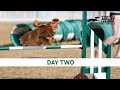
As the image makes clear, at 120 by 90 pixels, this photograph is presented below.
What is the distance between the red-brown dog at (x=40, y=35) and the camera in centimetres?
323

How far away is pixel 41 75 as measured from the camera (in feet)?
11.1


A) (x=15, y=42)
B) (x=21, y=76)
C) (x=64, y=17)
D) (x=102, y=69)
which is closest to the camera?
(x=102, y=69)

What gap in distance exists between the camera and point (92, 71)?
116 inches

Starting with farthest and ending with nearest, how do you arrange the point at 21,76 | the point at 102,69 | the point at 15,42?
the point at 15,42, the point at 21,76, the point at 102,69

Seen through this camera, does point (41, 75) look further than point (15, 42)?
No

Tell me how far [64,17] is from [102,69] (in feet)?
40.4

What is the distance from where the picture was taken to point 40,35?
335cm

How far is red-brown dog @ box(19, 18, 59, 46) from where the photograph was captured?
3.23 metres
